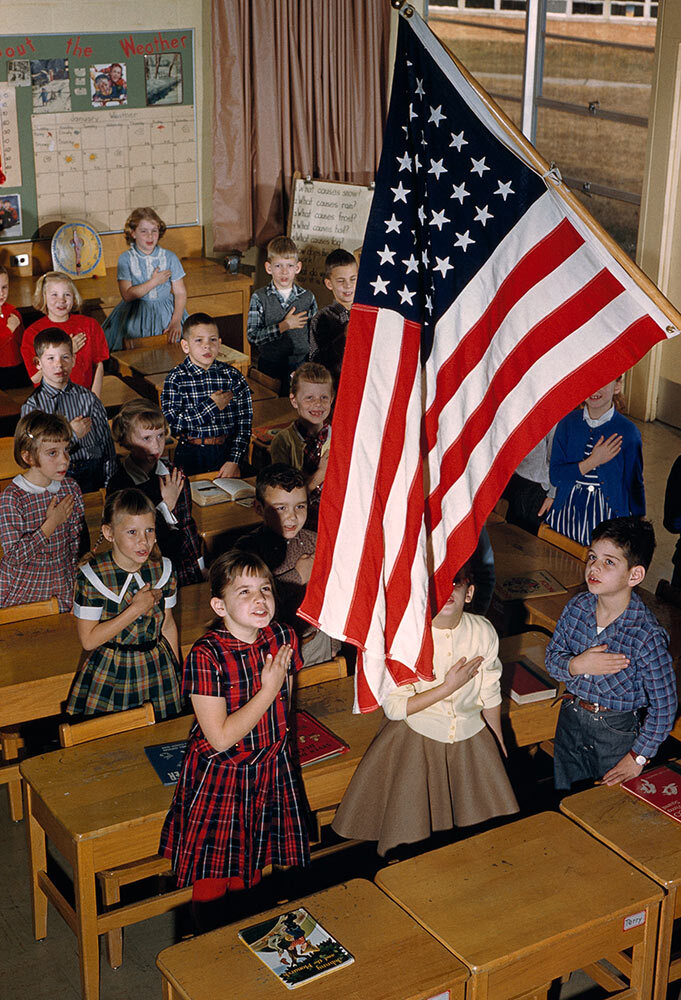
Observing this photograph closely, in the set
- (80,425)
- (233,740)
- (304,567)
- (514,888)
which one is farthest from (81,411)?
(514,888)

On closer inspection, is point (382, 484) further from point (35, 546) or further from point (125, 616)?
point (35, 546)

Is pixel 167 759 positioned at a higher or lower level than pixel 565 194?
lower

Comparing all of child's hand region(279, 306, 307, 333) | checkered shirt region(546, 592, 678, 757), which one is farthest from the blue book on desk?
child's hand region(279, 306, 307, 333)

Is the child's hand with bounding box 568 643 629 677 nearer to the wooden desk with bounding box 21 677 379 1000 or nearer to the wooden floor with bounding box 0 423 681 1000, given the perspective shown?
the wooden desk with bounding box 21 677 379 1000

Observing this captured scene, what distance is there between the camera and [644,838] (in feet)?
11.2

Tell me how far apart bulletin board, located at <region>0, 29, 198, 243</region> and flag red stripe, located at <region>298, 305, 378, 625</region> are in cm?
591

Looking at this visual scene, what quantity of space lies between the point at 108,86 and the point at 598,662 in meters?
6.30

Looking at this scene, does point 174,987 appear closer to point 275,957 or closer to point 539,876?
point 275,957

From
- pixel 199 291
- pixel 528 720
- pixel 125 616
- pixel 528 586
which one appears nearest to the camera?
pixel 125 616

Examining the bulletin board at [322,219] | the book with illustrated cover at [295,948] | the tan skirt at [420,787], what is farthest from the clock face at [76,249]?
the book with illustrated cover at [295,948]

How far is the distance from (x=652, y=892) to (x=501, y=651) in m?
1.35

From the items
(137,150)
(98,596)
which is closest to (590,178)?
(137,150)

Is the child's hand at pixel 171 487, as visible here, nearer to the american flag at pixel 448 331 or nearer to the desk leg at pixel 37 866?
the desk leg at pixel 37 866

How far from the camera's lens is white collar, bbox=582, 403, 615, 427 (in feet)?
17.2
